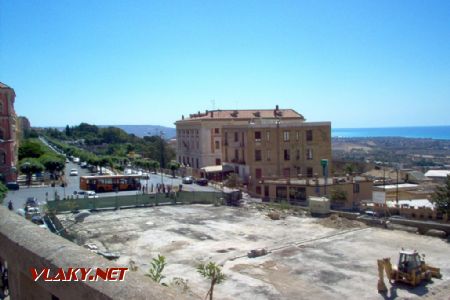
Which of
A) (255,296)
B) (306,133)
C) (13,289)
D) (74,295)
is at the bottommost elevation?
(255,296)

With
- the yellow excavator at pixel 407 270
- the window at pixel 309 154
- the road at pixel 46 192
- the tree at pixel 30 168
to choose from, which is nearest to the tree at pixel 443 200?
the yellow excavator at pixel 407 270

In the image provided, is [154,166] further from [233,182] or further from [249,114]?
[233,182]

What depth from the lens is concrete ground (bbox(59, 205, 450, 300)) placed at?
19.1 metres

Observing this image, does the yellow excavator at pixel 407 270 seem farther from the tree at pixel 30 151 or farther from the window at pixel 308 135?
the tree at pixel 30 151

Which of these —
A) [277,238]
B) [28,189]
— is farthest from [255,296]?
[28,189]

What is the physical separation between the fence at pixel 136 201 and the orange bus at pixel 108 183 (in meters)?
8.58

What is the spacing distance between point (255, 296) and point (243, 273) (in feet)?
10.3

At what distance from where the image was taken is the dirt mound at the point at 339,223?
31.7 meters

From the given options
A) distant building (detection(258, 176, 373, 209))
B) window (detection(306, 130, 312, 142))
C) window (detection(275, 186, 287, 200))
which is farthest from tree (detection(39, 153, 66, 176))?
window (detection(306, 130, 312, 142))

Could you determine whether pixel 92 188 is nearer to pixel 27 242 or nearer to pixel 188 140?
pixel 188 140

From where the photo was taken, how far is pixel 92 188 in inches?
1853

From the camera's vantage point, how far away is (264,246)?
2602 cm

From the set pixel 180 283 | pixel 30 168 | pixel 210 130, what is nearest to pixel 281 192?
pixel 180 283

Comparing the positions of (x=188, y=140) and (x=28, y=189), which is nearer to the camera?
(x=28, y=189)
